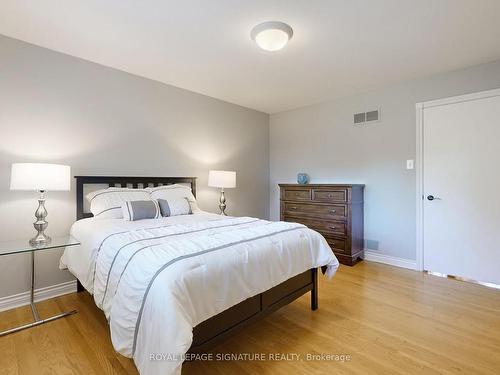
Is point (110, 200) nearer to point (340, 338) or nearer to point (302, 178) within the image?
point (340, 338)

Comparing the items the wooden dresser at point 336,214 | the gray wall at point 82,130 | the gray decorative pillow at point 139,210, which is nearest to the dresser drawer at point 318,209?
the wooden dresser at point 336,214

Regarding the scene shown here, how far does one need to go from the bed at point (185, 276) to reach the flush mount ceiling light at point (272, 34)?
1487 mm

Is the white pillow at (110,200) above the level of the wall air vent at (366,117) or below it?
below

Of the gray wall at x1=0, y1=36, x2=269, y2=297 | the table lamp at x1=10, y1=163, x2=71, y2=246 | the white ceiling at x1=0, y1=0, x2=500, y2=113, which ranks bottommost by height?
the table lamp at x1=10, y1=163, x2=71, y2=246

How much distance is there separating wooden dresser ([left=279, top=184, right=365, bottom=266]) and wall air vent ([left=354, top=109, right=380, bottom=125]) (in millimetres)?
892

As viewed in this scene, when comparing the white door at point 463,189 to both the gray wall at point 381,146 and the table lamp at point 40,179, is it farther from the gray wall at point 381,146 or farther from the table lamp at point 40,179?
the table lamp at point 40,179

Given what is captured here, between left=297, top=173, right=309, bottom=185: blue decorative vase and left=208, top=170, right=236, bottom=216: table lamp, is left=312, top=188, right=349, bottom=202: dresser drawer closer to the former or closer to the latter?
left=297, top=173, right=309, bottom=185: blue decorative vase

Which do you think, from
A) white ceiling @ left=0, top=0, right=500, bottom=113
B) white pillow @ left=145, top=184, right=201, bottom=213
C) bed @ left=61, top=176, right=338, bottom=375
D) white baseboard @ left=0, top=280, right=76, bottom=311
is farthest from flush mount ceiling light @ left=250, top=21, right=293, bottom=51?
white baseboard @ left=0, top=280, right=76, bottom=311

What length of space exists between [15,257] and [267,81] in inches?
123

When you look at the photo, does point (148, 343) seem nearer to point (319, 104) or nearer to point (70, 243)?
point (70, 243)

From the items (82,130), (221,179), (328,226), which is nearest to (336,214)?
(328,226)

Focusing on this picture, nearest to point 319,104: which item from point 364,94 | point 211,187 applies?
point 364,94

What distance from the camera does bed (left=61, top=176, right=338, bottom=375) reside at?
1.17 metres

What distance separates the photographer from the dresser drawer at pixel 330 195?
11.0 ft
